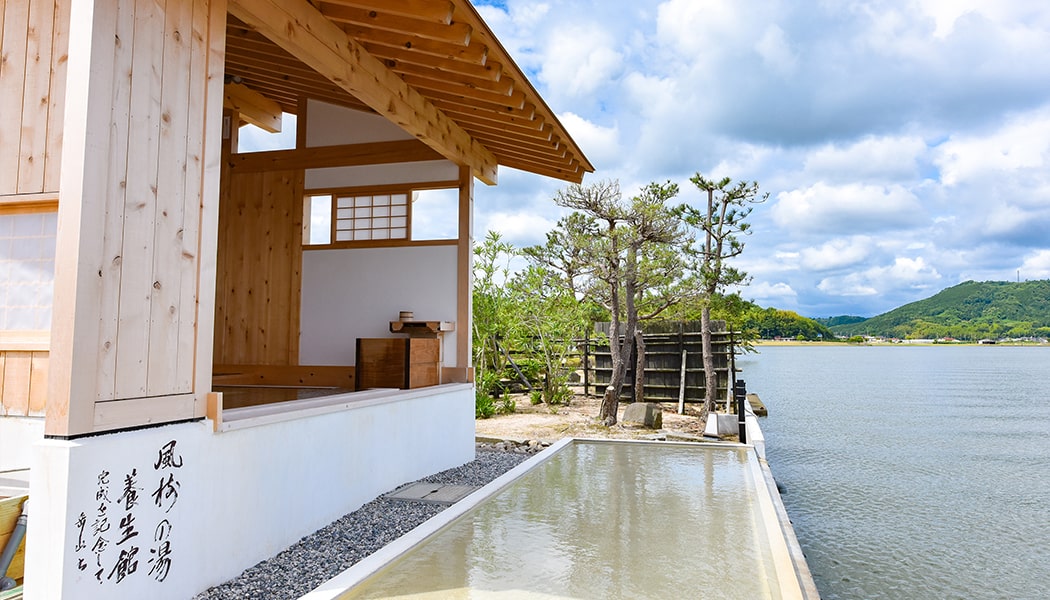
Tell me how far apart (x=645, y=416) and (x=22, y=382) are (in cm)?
883

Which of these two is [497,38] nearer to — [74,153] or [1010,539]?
[74,153]

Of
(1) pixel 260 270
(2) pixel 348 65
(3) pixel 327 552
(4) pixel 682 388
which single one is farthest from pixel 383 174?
(4) pixel 682 388

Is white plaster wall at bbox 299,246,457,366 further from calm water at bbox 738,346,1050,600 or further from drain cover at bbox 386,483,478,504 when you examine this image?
calm water at bbox 738,346,1050,600

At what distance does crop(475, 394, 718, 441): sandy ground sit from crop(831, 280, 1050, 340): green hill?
53872mm

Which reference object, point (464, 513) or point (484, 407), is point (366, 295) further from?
point (484, 407)

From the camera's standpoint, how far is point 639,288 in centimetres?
1072

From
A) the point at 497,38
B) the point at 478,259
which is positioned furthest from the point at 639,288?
the point at 497,38

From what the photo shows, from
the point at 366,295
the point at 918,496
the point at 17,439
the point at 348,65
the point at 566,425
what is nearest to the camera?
the point at 17,439

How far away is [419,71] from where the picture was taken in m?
4.81

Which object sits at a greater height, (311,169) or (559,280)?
(311,169)

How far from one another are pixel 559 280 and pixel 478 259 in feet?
5.43

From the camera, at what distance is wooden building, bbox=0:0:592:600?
7.93 feet

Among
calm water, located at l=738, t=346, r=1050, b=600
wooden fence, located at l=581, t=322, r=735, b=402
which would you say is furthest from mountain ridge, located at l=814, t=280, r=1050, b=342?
wooden fence, located at l=581, t=322, r=735, b=402

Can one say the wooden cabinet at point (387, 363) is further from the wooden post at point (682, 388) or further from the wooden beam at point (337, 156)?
the wooden post at point (682, 388)
